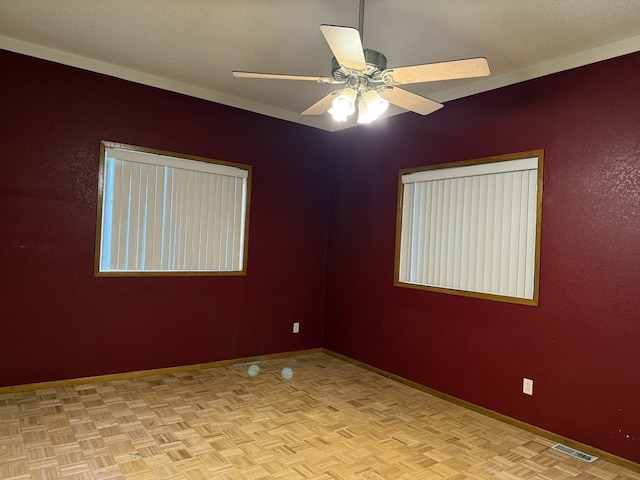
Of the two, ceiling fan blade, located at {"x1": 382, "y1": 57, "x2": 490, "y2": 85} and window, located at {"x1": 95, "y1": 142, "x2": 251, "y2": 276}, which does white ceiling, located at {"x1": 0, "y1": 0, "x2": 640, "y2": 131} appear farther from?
window, located at {"x1": 95, "y1": 142, "x2": 251, "y2": 276}

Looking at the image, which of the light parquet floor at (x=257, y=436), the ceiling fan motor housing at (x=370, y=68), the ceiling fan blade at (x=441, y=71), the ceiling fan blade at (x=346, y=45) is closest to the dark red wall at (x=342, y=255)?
the light parquet floor at (x=257, y=436)

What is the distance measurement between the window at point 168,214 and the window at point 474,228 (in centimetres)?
168

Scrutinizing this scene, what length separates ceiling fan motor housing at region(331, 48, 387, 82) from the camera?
228 centimetres

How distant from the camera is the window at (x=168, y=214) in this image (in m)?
3.80

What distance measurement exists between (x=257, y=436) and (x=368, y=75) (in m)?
2.32

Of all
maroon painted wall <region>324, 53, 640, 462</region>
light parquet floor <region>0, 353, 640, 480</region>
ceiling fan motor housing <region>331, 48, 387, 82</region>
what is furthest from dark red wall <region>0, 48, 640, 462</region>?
ceiling fan motor housing <region>331, 48, 387, 82</region>

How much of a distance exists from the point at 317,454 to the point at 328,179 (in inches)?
125

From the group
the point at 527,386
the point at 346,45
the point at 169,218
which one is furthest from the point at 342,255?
the point at 346,45

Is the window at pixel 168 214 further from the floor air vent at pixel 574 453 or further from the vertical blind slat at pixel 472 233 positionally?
the floor air vent at pixel 574 453

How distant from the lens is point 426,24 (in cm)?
277

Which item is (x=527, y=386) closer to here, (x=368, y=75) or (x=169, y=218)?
(x=368, y=75)

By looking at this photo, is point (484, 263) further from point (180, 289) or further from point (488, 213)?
point (180, 289)

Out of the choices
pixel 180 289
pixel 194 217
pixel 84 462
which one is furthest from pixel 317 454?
pixel 194 217

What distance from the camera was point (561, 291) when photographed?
10.0ft
